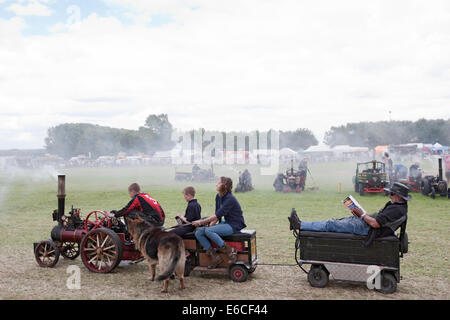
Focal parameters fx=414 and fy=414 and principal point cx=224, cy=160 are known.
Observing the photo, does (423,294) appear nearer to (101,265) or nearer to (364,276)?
(364,276)

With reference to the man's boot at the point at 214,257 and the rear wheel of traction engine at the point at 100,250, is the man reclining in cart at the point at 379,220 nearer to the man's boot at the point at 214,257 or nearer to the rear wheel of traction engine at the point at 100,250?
the man's boot at the point at 214,257

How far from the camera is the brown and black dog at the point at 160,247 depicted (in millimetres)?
5520

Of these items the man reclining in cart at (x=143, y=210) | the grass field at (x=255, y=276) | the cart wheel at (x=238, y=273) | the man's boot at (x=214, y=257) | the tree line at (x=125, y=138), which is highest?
the tree line at (x=125, y=138)

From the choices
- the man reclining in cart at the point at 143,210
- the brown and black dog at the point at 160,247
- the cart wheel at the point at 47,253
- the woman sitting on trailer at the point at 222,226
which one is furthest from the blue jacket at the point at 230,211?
the cart wheel at the point at 47,253

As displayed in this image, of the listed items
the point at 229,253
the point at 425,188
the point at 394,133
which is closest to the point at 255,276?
the point at 229,253

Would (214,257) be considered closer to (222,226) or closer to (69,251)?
(222,226)

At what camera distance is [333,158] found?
60188 mm

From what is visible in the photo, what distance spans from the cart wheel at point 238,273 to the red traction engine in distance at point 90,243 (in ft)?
5.40

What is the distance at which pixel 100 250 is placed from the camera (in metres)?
6.59

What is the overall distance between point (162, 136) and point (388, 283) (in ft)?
270

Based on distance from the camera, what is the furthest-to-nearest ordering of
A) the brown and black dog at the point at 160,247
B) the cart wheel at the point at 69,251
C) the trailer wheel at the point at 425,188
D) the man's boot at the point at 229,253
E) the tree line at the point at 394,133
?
the tree line at the point at 394,133 → the trailer wheel at the point at 425,188 → the cart wheel at the point at 69,251 → the man's boot at the point at 229,253 → the brown and black dog at the point at 160,247

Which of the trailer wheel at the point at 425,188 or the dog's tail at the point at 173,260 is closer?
the dog's tail at the point at 173,260

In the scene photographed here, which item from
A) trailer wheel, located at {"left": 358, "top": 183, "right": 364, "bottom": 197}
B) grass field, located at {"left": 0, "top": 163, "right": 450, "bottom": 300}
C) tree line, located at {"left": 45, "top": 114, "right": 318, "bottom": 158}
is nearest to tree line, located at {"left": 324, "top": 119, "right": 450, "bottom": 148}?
tree line, located at {"left": 45, "top": 114, "right": 318, "bottom": 158}

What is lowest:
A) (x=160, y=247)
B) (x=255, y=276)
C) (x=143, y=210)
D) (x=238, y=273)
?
(x=255, y=276)
